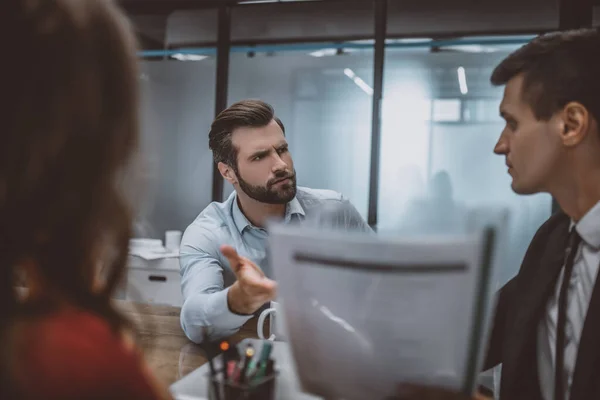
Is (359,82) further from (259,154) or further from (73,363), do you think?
(73,363)

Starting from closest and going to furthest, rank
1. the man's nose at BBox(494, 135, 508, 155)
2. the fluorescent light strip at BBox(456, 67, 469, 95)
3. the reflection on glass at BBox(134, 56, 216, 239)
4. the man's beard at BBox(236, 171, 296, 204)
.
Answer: the man's nose at BBox(494, 135, 508, 155) → the man's beard at BBox(236, 171, 296, 204) → the fluorescent light strip at BBox(456, 67, 469, 95) → the reflection on glass at BBox(134, 56, 216, 239)

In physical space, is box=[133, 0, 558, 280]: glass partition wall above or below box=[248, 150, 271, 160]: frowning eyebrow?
above

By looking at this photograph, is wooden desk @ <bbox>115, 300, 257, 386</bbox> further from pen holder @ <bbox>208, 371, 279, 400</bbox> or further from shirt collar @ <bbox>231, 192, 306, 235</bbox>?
shirt collar @ <bbox>231, 192, 306, 235</bbox>

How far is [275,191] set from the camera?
7.39 ft

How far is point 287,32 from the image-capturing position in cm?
453

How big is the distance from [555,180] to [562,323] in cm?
30

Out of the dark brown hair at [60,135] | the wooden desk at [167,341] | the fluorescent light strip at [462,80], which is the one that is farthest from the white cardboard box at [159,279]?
the dark brown hair at [60,135]

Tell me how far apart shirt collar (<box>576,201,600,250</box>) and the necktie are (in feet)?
0.13

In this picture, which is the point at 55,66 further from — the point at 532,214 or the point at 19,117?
the point at 532,214

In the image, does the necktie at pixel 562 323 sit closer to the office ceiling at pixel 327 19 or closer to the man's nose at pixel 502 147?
the man's nose at pixel 502 147

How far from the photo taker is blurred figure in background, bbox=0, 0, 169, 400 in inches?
21.0

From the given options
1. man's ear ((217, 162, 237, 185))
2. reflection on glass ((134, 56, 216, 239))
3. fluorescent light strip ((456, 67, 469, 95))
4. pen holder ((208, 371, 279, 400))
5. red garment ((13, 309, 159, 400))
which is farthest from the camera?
reflection on glass ((134, 56, 216, 239))

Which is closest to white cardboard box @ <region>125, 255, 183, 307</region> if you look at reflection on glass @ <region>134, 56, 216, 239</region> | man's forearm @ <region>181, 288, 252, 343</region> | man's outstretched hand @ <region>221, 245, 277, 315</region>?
reflection on glass @ <region>134, 56, 216, 239</region>

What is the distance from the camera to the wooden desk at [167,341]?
1.27 m
